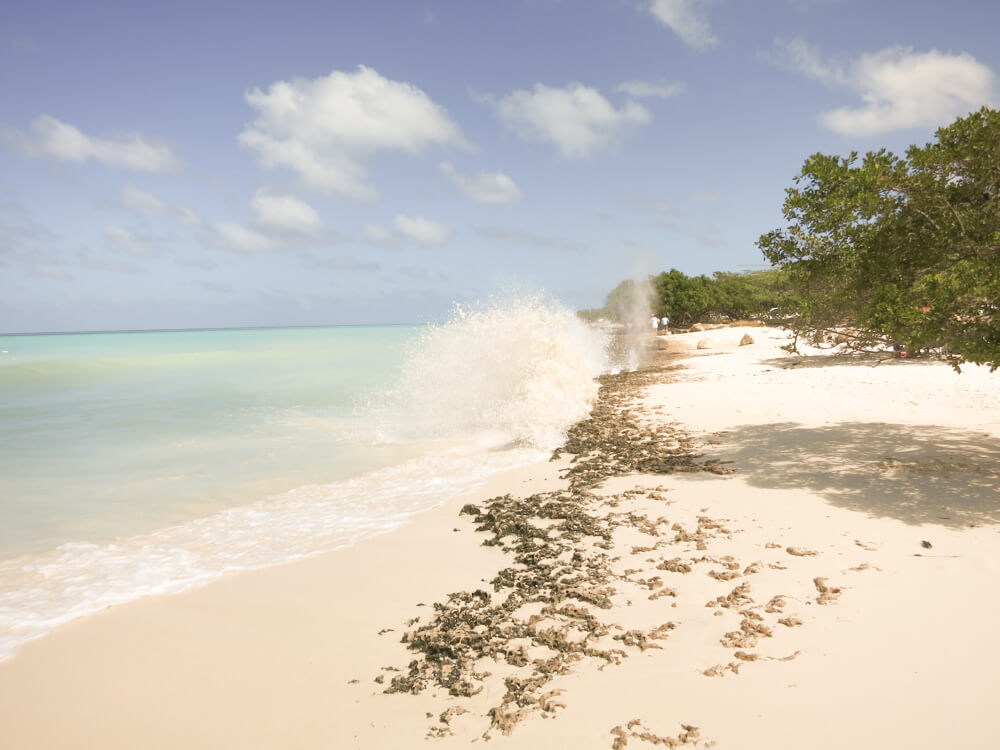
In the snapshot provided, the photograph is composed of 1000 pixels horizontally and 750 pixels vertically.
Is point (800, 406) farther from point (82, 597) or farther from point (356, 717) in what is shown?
point (82, 597)

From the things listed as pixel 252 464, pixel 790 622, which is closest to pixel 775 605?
pixel 790 622

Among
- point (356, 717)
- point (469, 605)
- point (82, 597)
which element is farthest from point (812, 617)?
point (82, 597)

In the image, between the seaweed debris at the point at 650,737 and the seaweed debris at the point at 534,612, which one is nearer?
the seaweed debris at the point at 650,737

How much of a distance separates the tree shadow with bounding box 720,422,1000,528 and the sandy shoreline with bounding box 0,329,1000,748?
49 mm

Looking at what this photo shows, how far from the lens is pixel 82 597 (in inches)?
193

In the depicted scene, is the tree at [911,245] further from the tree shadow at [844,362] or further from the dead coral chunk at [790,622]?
the tree shadow at [844,362]

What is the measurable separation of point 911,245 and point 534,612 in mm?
5964

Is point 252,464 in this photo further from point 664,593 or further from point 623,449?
point 664,593

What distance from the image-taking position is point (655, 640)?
11.7ft

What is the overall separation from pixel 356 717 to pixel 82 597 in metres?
3.41

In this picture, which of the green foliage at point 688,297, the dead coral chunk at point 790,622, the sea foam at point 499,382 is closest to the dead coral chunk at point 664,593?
the dead coral chunk at point 790,622

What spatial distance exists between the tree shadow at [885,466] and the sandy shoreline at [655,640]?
0.16 ft

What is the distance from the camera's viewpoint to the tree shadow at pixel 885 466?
549 centimetres

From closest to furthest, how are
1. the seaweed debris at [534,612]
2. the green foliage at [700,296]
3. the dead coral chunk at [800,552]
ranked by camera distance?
the seaweed debris at [534,612] < the dead coral chunk at [800,552] < the green foliage at [700,296]
